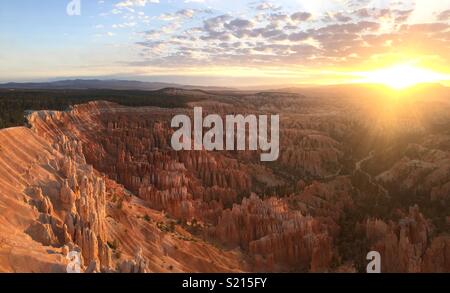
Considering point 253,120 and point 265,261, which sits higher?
point 253,120

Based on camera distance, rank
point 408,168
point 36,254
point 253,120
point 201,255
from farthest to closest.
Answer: point 253,120 < point 408,168 < point 201,255 < point 36,254

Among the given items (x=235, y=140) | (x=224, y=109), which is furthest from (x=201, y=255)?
(x=224, y=109)

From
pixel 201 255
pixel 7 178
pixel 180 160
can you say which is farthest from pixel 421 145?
pixel 7 178

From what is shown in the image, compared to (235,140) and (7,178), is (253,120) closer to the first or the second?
(235,140)
